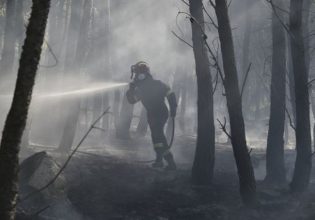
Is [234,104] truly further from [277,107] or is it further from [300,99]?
[277,107]

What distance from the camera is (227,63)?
789 centimetres

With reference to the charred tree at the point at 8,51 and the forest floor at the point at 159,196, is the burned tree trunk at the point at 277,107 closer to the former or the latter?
the forest floor at the point at 159,196

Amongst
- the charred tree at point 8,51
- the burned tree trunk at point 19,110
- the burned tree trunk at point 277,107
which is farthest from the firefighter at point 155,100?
the burned tree trunk at point 19,110

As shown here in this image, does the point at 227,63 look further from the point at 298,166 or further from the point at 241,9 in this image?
the point at 241,9

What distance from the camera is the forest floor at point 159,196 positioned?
7.99m

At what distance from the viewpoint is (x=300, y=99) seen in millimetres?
8891

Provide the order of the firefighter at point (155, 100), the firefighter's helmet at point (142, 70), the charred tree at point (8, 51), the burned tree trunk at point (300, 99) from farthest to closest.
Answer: the charred tree at point (8, 51)
the firefighter's helmet at point (142, 70)
the firefighter at point (155, 100)
the burned tree trunk at point (300, 99)

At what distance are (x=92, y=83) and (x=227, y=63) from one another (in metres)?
14.4

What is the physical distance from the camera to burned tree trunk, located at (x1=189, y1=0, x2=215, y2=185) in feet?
30.7

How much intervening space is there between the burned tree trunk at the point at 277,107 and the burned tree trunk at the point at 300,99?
146 cm

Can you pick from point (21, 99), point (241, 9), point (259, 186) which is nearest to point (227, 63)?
point (259, 186)

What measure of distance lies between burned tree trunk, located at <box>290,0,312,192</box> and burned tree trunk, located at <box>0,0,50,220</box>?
19.1 ft

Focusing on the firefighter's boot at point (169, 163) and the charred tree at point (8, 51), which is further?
the charred tree at point (8, 51)

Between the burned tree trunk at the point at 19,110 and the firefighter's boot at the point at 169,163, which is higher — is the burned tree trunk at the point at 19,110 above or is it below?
above
